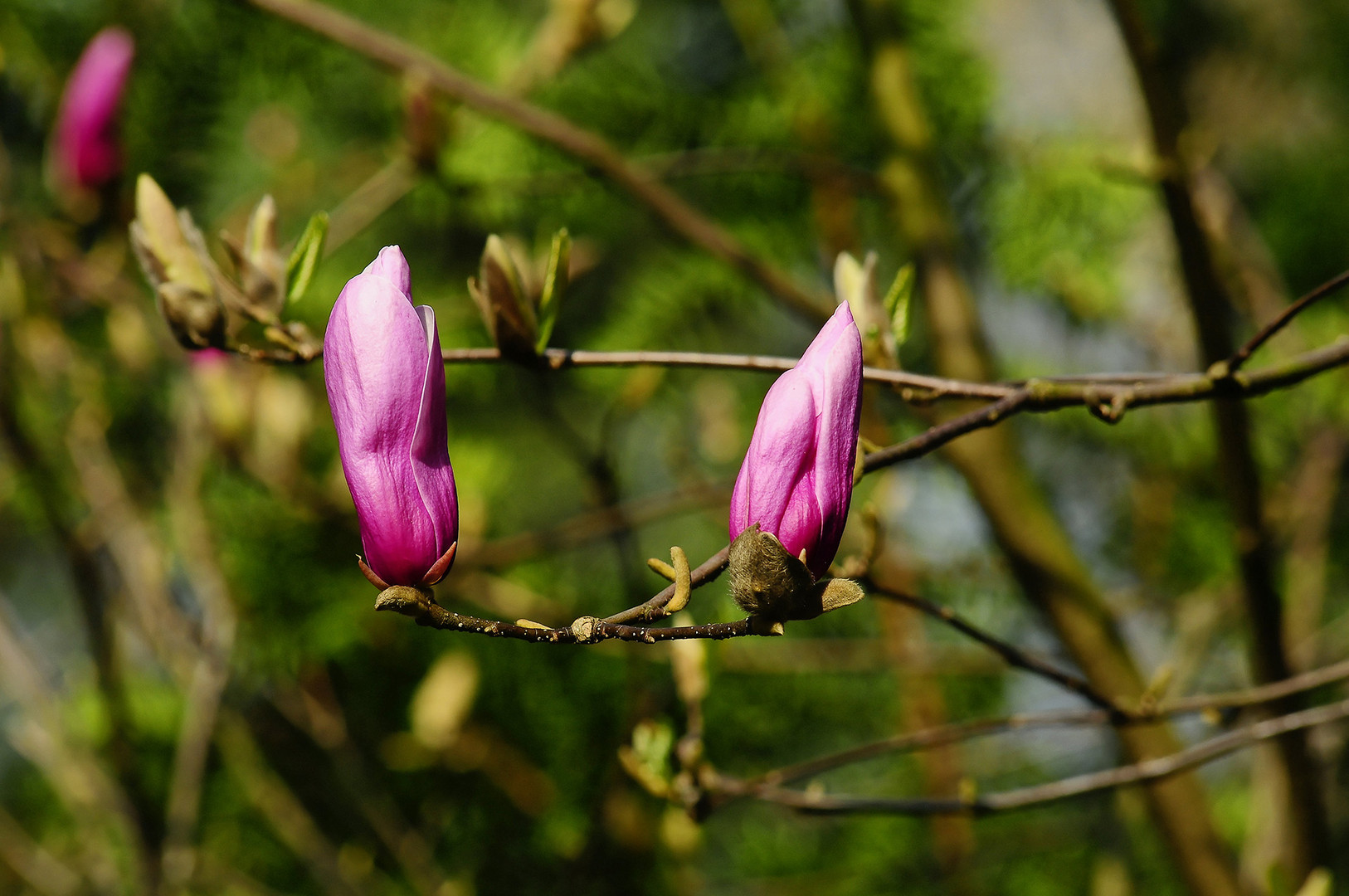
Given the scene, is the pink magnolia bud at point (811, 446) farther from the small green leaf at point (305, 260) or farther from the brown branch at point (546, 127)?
the brown branch at point (546, 127)

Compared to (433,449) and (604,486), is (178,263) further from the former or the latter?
(604,486)

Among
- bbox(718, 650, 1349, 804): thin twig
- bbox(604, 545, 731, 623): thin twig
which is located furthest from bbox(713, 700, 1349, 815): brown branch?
bbox(604, 545, 731, 623): thin twig

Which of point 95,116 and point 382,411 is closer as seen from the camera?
point 382,411

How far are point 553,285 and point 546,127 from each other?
24 cm

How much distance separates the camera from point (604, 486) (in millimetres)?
735

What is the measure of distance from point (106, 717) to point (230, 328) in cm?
40

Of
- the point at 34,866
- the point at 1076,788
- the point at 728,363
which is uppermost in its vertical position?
the point at 728,363

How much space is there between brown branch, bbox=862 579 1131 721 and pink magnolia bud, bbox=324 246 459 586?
6.9 inches

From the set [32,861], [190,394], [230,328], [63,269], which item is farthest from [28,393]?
[230,328]

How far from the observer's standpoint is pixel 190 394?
83 centimetres

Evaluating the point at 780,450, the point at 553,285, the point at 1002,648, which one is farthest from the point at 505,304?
the point at 1002,648

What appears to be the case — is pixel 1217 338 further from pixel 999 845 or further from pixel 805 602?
pixel 999 845

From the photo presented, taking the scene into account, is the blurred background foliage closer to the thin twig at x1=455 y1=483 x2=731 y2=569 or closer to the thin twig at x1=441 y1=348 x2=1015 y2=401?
the thin twig at x1=455 y1=483 x2=731 y2=569

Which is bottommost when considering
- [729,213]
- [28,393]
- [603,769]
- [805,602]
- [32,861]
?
[32,861]
